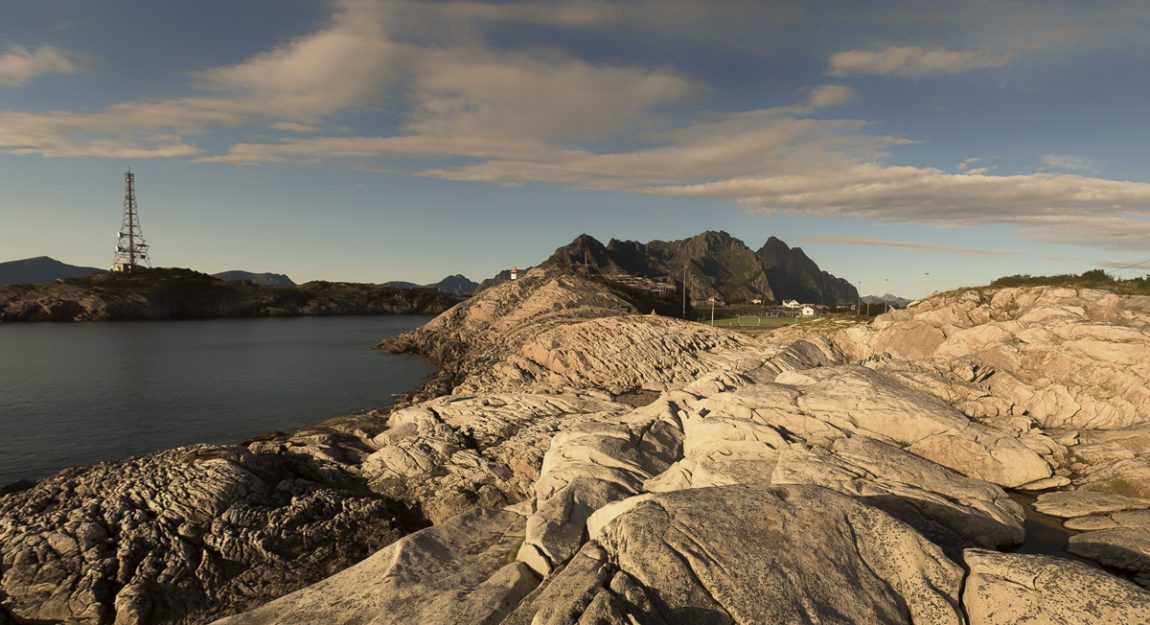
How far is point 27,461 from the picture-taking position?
3212 centimetres

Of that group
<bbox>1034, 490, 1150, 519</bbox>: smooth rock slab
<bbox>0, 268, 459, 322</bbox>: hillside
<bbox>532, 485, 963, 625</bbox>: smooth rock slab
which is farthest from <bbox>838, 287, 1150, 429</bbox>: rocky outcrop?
<bbox>0, 268, 459, 322</bbox>: hillside

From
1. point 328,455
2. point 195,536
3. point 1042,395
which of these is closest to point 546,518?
point 195,536

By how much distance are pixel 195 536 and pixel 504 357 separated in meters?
33.4

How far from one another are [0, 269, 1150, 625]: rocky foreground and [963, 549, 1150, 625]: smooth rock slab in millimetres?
39

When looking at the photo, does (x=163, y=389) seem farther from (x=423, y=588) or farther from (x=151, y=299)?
(x=151, y=299)

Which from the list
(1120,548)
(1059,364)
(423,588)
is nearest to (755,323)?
(1059,364)

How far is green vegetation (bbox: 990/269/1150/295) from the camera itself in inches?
2200

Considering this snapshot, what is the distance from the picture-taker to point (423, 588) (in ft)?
41.0

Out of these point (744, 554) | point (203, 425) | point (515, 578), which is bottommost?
point (203, 425)

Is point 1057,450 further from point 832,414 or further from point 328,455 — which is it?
point 328,455

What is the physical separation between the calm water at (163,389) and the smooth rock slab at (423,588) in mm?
29421

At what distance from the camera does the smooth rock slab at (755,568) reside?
9281 mm

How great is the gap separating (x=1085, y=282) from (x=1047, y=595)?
7223 centimetres

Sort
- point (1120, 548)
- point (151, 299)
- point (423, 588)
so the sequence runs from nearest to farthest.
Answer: point (423, 588)
point (1120, 548)
point (151, 299)
